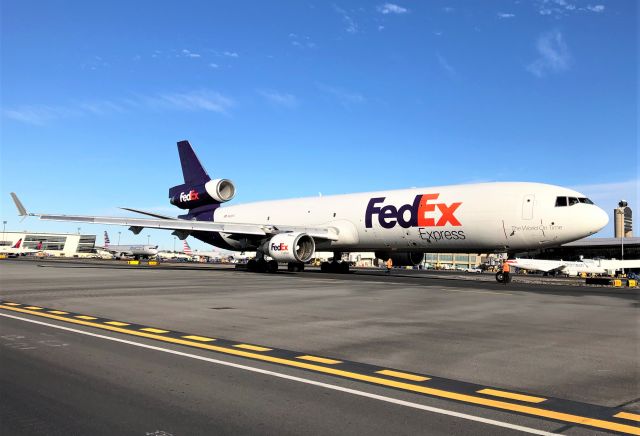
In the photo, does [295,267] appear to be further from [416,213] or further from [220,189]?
[416,213]

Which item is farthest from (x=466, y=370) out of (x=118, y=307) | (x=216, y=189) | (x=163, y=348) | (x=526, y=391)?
(x=216, y=189)

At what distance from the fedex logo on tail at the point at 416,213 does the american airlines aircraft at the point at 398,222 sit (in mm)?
55

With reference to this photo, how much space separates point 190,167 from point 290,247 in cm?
1737

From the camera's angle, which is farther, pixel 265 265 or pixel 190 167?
pixel 190 167

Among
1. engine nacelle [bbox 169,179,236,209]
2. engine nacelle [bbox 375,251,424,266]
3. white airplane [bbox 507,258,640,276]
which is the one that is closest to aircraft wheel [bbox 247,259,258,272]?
engine nacelle [bbox 375,251,424,266]

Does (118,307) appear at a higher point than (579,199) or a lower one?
lower

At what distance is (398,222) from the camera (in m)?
29.7

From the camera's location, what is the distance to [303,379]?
228 inches

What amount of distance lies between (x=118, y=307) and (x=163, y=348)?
5.37 meters

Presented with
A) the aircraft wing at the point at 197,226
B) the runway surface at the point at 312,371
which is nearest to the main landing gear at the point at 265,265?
the aircraft wing at the point at 197,226

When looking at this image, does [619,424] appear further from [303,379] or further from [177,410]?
[177,410]

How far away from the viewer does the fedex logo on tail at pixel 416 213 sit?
2747cm

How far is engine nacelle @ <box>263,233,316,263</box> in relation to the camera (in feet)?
97.3

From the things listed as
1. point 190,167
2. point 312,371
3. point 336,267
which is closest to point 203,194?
point 190,167
